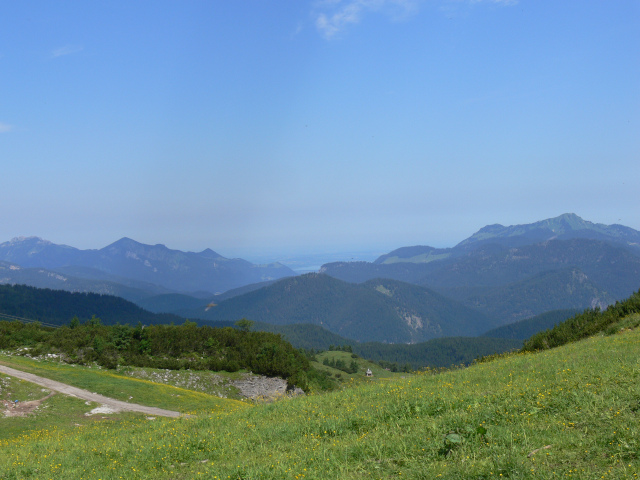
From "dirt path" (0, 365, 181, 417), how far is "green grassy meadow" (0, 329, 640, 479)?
13143 mm

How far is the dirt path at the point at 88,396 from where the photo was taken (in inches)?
1244

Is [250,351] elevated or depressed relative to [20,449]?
depressed

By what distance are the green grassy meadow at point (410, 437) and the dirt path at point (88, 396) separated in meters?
13.1

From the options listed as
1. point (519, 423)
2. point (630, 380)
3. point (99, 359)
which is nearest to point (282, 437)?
point (519, 423)

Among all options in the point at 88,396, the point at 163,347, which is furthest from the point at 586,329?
the point at 163,347

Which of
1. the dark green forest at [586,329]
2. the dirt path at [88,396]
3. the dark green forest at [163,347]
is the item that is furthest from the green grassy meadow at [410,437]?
the dark green forest at [163,347]

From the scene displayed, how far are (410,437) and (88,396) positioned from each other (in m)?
31.2

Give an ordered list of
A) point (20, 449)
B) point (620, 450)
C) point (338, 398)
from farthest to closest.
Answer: point (338, 398) → point (20, 449) → point (620, 450)

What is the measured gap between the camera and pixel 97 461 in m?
13.5

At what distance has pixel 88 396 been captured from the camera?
1294 inches

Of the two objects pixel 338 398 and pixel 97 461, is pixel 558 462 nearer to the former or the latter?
pixel 338 398

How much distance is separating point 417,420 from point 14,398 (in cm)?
3066

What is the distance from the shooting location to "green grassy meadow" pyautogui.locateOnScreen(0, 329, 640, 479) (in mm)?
9016

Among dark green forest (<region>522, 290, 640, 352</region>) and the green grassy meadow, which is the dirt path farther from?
dark green forest (<region>522, 290, 640, 352</region>)
